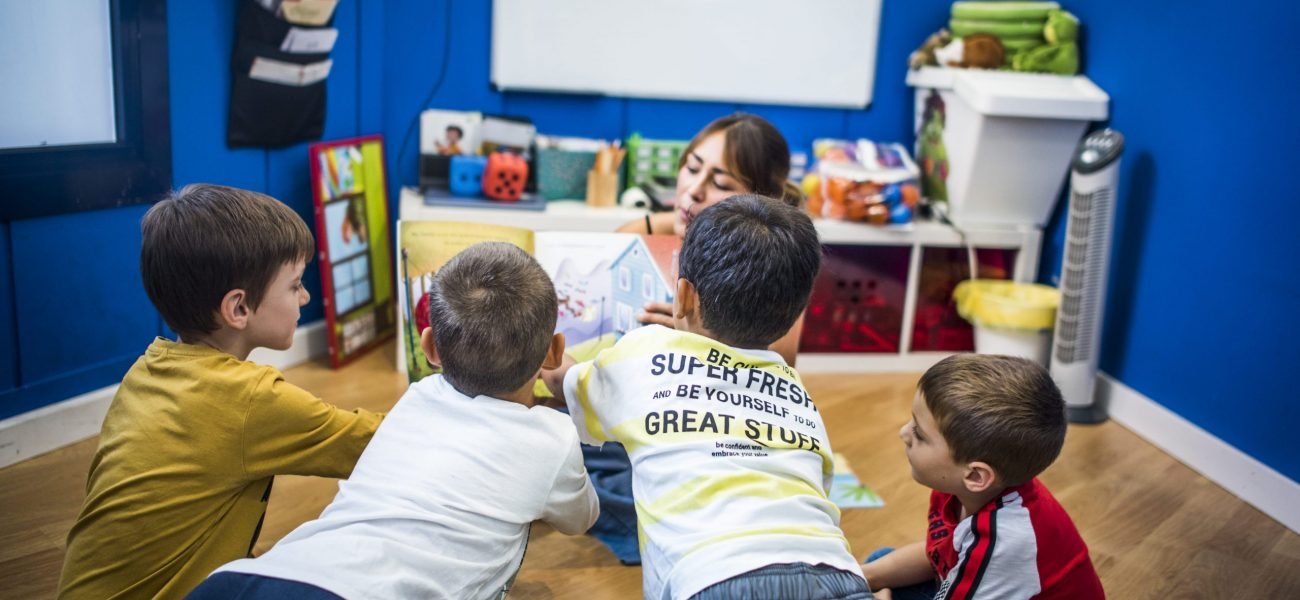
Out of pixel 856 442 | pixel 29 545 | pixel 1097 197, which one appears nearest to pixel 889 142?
pixel 1097 197

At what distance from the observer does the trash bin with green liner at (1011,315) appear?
9.14 ft

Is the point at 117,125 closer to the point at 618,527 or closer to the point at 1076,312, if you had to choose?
the point at 618,527

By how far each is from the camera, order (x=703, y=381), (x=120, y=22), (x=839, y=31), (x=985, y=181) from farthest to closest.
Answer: (x=839, y=31) < (x=985, y=181) < (x=120, y=22) < (x=703, y=381)

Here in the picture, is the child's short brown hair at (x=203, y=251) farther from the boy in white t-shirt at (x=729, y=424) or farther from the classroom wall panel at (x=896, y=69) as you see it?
the classroom wall panel at (x=896, y=69)

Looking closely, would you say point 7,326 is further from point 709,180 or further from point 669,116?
point 669,116

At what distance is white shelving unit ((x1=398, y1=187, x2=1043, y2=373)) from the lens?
2793 millimetres

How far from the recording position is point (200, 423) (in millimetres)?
1237

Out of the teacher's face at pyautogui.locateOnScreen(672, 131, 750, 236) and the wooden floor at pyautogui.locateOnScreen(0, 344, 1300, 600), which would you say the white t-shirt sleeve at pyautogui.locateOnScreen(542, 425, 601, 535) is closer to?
the wooden floor at pyautogui.locateOnScreen(0, 344, 1300, 600)

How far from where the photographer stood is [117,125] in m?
2.15

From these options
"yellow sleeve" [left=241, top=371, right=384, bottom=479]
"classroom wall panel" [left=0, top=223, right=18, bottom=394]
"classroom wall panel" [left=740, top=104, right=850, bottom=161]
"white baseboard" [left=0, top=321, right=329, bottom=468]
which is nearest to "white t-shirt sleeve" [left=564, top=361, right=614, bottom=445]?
"yellow sleeve" [left=241, top=371, right=384, bottom=479]

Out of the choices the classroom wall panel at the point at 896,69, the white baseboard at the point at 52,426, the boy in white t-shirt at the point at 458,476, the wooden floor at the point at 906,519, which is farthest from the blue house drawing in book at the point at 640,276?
the classroom wall panel at the point at 896,69

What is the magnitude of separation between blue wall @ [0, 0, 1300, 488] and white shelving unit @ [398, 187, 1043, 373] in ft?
0.58

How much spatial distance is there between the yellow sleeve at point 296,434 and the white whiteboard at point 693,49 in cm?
196

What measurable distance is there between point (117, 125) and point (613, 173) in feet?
4.45
